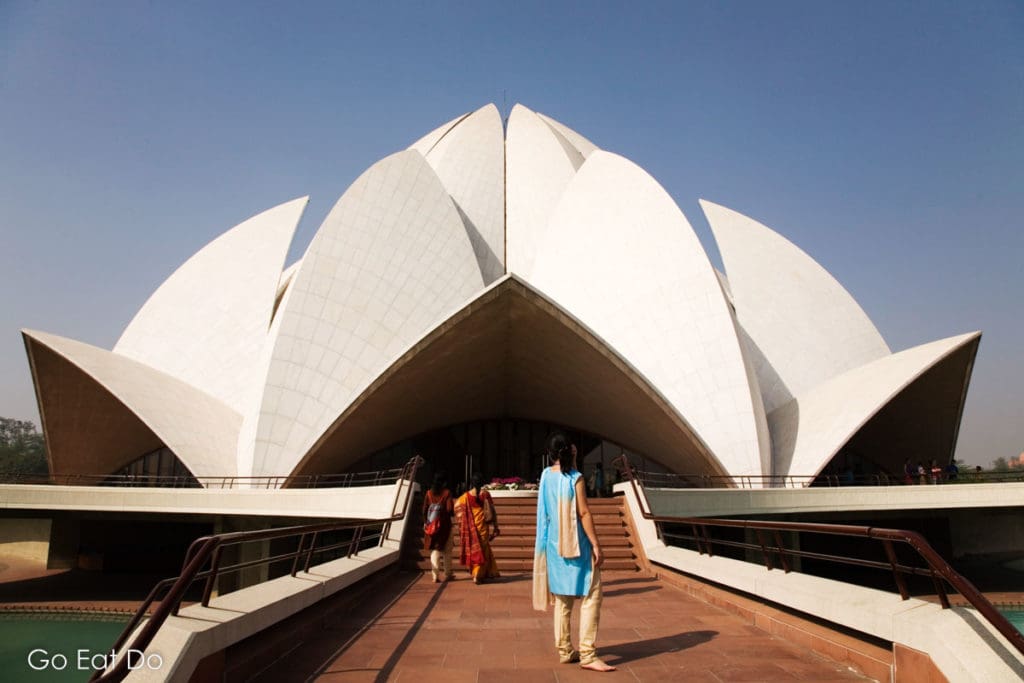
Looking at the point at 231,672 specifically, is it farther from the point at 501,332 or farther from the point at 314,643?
the point at 501,332

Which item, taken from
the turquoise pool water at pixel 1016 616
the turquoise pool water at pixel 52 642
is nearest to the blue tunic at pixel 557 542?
the turquoise pool water at pixel 52 642

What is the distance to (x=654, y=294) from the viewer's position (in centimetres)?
1956

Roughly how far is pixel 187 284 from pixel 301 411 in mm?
10931

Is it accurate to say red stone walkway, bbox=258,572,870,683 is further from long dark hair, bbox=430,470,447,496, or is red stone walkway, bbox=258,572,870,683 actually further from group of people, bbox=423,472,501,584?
long dark hair, bbox=430,470,447,496

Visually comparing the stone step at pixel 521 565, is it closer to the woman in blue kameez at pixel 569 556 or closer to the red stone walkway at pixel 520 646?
the red stone walkway at pixel 520 646

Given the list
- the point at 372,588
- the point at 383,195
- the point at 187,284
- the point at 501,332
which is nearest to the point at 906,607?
the point at 372,588

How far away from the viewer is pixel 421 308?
20.3 meters

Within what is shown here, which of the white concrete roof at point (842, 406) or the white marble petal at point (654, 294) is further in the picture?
the white marble petal at point (654, 294)

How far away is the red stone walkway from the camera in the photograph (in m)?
3.70

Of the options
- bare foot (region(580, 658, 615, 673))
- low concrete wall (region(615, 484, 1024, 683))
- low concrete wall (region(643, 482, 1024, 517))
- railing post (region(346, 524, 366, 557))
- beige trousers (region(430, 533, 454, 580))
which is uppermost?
low concrete wall (region(643, 482, 1024, 517))

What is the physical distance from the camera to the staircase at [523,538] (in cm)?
937

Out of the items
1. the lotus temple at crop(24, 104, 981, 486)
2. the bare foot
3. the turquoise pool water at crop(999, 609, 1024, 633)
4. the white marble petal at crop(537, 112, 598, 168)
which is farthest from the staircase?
the white marble petal at crop(537, 112, 598, 168)

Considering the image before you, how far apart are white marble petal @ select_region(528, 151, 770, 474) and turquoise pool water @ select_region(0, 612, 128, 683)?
12156mm

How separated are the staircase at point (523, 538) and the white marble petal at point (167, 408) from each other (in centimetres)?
818
